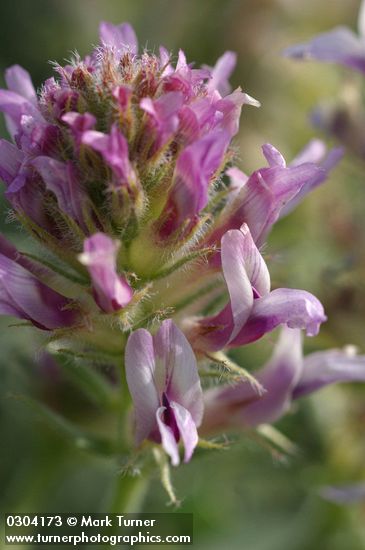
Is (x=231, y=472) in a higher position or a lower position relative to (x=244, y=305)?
lower

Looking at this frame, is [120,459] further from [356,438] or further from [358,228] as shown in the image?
[358,228]

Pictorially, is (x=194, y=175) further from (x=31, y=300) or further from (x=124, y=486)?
(x=124, y=486)

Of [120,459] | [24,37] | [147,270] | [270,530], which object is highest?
[147,270]

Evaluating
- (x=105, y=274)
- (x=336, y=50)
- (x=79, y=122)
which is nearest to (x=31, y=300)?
(x=105, y=274)

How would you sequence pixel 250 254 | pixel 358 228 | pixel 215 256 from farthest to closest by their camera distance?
pixel 358 228 → pixel 215 256 → pixel 250 254

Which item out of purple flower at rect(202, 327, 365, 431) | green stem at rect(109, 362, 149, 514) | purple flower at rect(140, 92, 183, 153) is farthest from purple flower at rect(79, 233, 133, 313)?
purple flower at rect(202, 327, 365, 431)

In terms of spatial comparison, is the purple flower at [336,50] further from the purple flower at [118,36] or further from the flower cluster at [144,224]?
the flower cluster at [144,224]

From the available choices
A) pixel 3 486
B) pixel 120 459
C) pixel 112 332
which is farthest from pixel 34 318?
pixel 3 486

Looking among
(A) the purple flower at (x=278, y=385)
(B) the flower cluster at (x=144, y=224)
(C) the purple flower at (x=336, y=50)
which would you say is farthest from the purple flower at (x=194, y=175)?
(C) the purple flower at (x=336, y=50)
